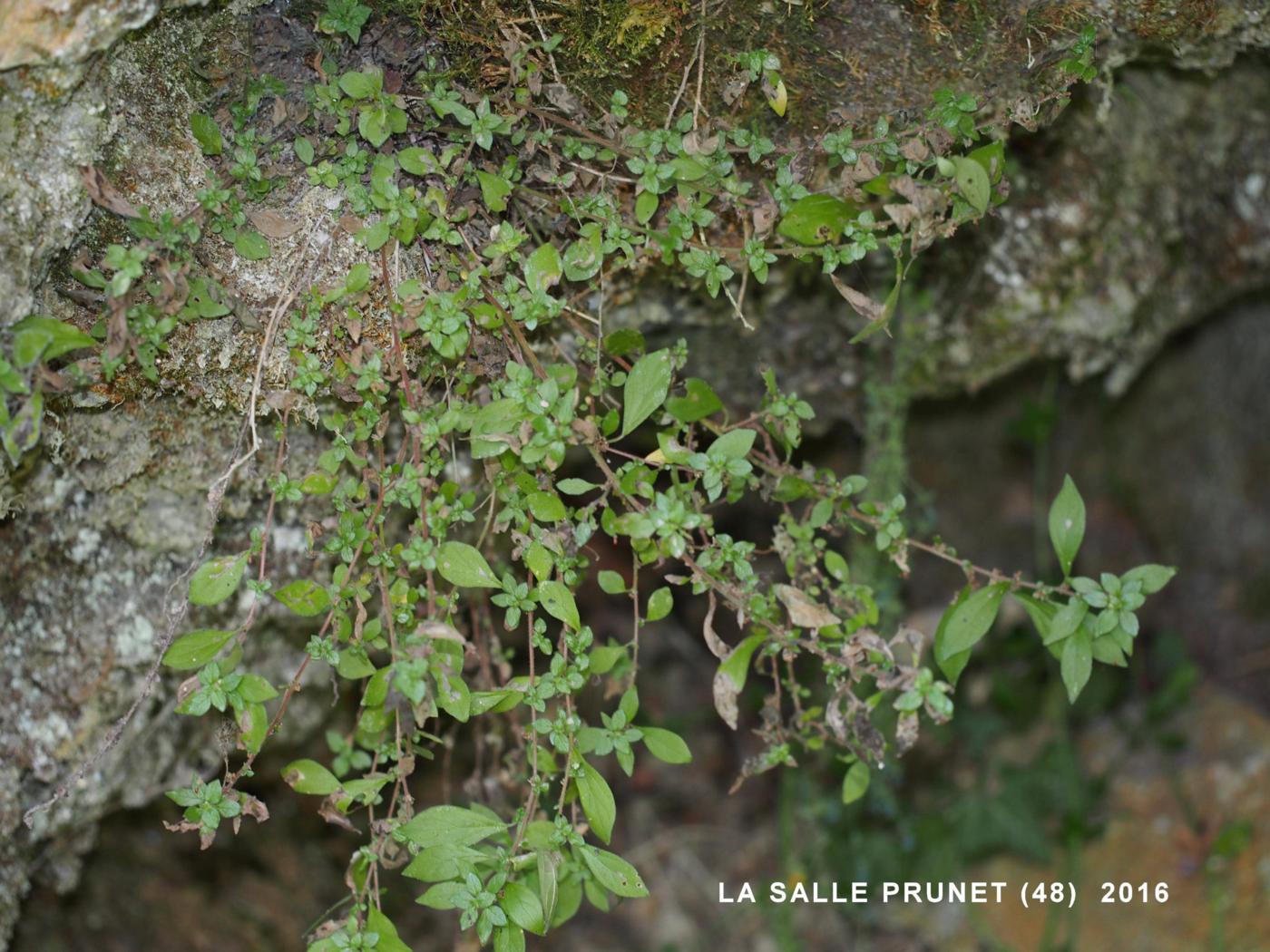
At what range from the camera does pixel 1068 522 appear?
4.90 ft

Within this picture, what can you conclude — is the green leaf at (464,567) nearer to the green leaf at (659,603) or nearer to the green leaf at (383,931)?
the green leaf at (659,603)

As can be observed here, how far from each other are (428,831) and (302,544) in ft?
2.07

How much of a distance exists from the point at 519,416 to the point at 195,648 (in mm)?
535

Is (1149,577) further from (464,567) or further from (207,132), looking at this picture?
(207,132)

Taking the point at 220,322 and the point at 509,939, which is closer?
the point at 509,939

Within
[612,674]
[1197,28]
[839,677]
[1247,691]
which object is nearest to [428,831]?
[612,674]

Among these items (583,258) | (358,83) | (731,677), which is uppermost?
(358,83)

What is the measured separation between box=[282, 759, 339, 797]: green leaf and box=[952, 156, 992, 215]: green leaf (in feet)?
3.92

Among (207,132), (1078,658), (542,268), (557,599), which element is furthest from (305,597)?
(1078,658)

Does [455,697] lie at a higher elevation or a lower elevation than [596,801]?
higher

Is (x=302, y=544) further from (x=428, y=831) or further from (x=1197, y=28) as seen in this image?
(x=1197, y=28)

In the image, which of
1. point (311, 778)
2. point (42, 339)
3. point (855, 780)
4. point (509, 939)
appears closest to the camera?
point (42, 339)

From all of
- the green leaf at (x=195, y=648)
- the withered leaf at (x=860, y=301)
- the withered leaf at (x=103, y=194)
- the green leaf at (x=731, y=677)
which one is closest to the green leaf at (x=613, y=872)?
the green leaf at (x=731, y=677)

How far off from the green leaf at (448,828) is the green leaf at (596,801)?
11 centimetres
